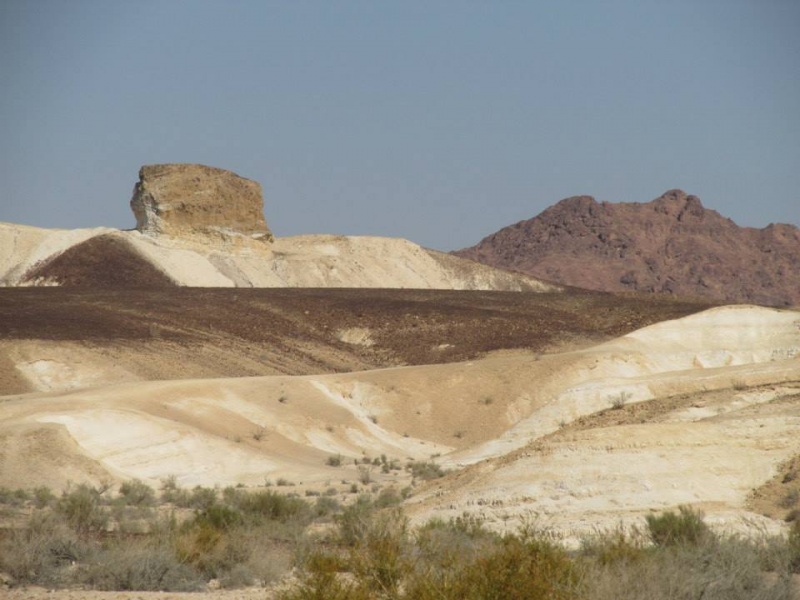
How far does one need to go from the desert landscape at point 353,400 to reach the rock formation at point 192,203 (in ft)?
0.54

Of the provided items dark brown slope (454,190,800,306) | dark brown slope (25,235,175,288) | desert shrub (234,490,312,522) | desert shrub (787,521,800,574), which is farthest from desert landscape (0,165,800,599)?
dark brown slope (454,190,800,306)

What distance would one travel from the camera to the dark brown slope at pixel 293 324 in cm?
4888

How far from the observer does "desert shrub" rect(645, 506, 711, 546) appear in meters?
13.1

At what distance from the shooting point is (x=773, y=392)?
19.4m

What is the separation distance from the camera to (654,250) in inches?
6727

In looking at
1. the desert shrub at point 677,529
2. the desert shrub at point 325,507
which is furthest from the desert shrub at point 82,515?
the desert shrub at point 677,529

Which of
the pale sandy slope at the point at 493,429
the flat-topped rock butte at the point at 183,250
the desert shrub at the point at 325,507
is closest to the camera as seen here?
→ the pale sandy slope at the point at 493,429

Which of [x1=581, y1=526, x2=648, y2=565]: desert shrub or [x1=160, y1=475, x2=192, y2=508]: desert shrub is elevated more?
[x1=160, y1=475, x2=192, y2=508]: desert shrub

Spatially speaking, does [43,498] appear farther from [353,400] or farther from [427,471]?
[353,400]

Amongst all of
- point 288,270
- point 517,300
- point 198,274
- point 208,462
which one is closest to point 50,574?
point 208,462

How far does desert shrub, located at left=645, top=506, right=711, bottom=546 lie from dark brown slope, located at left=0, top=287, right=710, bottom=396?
101ft

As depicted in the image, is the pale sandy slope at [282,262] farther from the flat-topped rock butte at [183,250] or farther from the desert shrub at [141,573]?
the desert shrub at [141,573]

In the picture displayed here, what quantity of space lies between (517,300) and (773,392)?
57.5 m

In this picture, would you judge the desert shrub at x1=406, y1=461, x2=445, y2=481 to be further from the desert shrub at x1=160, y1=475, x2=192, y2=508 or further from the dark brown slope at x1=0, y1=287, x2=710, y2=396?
the dark brown slope at x1=0, y1=287, x2=710, y2=396
